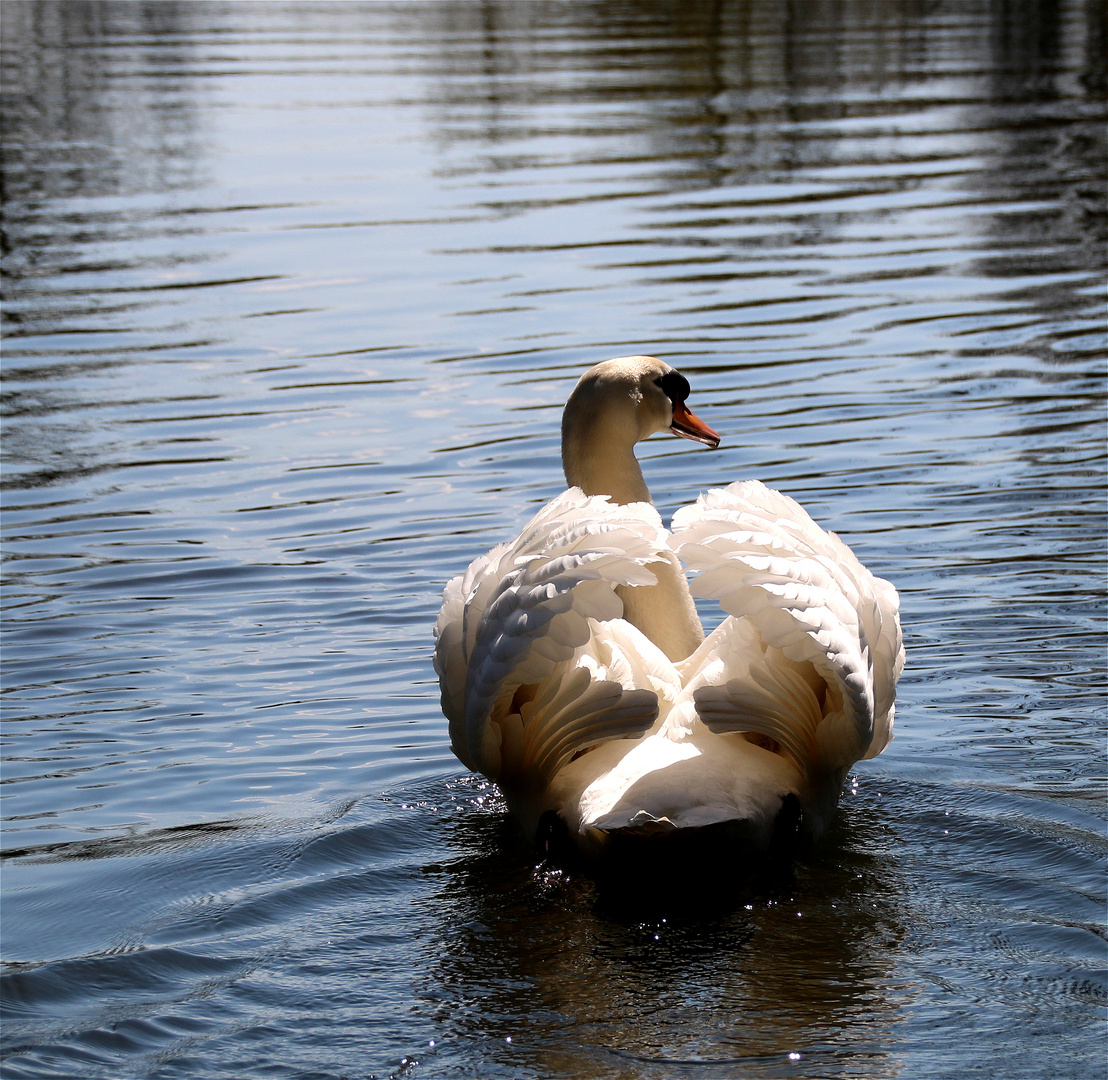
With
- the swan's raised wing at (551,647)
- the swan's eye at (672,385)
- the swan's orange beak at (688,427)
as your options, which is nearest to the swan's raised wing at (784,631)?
the swan's raised wing at (551,647)

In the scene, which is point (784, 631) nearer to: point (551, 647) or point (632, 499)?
point (551, 647)

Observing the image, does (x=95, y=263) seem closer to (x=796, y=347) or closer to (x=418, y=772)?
(x=796, y=347)

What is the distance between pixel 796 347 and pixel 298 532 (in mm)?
4913

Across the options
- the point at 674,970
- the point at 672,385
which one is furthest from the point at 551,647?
the point at 672,385

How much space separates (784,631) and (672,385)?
2.01m

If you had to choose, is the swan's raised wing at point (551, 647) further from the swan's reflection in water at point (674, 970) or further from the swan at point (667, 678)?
the swan's reflection in water at point (674, 970)

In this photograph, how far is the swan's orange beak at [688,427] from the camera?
6781mm

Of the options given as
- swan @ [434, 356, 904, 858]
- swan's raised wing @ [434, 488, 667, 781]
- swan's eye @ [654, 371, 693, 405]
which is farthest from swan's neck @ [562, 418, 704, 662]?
swan's raised wing @ [434, 488, 667, 781]

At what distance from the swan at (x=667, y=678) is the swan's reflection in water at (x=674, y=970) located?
184 millimetres

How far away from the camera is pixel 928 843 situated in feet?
18.1

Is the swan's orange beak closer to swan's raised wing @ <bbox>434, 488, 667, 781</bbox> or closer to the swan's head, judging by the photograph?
the swan's head

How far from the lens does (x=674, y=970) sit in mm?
4598

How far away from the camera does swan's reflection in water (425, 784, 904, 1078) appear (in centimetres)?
415

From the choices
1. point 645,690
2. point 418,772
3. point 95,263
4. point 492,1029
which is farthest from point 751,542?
point 95,263
